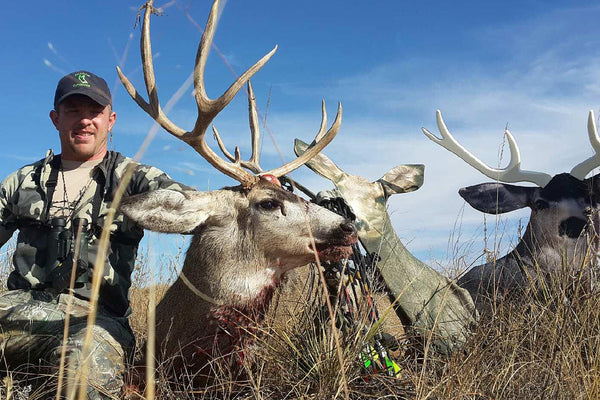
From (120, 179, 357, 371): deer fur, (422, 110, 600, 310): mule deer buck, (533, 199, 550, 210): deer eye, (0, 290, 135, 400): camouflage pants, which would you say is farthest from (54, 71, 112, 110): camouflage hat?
(533, 199, 550, 210): deer eye

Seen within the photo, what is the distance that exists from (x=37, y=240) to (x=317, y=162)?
2.13 metres

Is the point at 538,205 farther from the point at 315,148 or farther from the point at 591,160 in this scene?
the point at 315,148

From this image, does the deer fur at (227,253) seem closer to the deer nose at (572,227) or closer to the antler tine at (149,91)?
the antler tine at (149,91)

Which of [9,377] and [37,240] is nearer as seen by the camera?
[9,377]

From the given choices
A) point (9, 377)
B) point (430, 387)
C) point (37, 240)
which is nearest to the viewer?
point (430, 387)

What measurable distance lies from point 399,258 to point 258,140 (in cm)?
139

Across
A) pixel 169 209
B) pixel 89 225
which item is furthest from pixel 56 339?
pixel 169 209

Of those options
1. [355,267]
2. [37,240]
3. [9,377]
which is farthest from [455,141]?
[9,377]

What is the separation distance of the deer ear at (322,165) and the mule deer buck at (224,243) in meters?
0.89

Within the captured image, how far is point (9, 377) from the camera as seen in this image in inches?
142

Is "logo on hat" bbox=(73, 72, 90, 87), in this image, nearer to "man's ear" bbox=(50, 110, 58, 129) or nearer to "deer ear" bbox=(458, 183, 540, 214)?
"man's ear" bbox=(50, 110, 58, 129)

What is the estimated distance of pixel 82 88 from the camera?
4824 millimetres

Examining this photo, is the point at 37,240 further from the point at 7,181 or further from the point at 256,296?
the point at 256,296

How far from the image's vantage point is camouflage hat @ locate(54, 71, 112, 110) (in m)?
4.82
